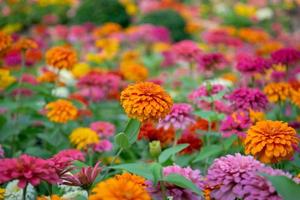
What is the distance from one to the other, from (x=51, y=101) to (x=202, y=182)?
1200 mm

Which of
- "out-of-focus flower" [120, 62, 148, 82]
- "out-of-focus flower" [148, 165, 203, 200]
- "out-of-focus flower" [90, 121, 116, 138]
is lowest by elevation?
"out-of-focus flower" [90, 121, 116, 138]

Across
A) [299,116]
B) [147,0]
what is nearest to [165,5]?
[147,0]

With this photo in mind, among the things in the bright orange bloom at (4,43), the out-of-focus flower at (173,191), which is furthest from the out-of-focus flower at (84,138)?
the out-of-focus flower at (173,191)

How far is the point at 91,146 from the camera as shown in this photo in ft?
7.55

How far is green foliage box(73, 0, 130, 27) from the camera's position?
6.86 m

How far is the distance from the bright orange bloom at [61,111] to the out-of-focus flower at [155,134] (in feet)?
1.10

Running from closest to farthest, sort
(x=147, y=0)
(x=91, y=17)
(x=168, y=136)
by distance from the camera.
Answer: (x=168, y=136) < (x=91, y=17) < (x=147, y=0)

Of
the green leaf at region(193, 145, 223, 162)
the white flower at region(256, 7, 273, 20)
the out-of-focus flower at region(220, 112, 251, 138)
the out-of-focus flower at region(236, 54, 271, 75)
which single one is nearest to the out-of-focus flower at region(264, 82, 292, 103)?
the out-of-focus flower at region(236, 54, 271, 75)

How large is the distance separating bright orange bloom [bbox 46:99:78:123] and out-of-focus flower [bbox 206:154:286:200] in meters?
0.97

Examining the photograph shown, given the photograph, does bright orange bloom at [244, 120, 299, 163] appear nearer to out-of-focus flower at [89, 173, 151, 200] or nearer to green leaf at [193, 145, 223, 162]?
green leaf at [193, 145, 223, 162]

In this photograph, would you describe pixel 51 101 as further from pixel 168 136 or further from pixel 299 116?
pixel 299 116

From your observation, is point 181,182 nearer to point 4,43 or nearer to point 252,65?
point 252,65

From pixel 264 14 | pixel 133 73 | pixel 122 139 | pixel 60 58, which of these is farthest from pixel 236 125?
pixel 264 14

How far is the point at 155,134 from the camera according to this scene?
7.18 feet
